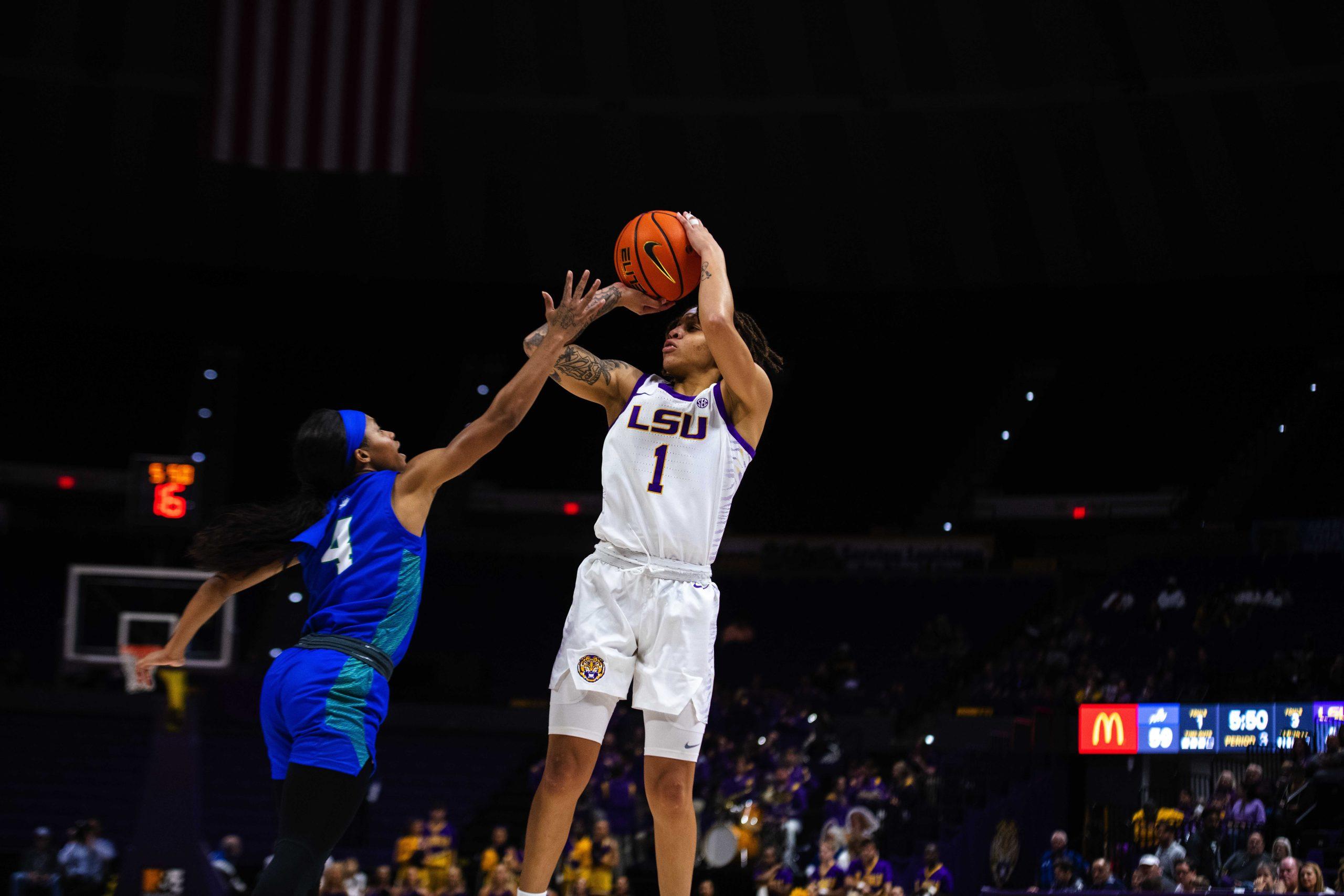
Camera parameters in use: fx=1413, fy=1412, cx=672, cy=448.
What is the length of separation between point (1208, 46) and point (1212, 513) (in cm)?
971

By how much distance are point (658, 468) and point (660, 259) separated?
Answer: 88cm

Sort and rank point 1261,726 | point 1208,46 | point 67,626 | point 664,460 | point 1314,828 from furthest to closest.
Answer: point 1208,46
point 1261,726
point 67,626
point 1314,828
point 664,460

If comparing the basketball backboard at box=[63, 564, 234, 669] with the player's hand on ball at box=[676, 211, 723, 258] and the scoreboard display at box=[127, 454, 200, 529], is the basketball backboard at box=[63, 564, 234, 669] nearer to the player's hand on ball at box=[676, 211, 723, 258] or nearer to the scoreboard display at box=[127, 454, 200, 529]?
the scoreboard display at box=[127, 454, 200, 529]

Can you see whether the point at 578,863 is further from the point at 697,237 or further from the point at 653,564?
the point at 697,237

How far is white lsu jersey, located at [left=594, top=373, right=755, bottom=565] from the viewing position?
17.6 ft

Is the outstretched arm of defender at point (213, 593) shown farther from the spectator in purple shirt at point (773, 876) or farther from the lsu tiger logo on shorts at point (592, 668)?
A: the spectator in purple shirt at point (773, 876)

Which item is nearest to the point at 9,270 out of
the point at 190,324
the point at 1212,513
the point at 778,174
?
the point at 190,324

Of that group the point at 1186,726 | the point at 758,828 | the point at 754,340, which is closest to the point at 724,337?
the point at 754,340

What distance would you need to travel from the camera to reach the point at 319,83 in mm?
19297

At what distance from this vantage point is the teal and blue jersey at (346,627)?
14.1 feet

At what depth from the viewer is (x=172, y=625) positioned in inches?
568

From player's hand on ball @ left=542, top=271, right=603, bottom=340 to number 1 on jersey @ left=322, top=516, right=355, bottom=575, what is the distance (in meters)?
0.98

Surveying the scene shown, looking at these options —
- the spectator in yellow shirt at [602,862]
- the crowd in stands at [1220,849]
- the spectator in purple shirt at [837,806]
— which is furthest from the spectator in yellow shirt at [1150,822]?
the spectator in yellow shirt at [602,862]

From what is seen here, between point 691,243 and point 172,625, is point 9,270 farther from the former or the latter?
point 691,243
